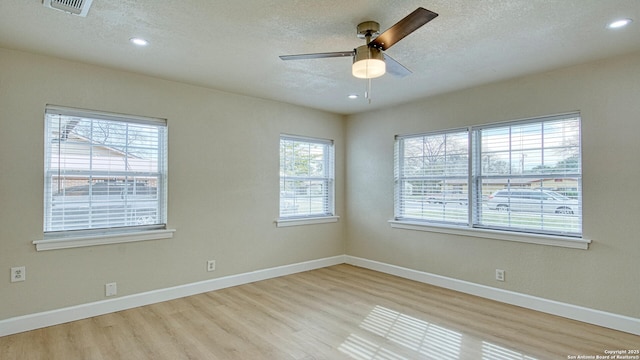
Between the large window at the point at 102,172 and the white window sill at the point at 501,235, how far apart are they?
3.16 m

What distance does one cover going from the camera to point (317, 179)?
17.9ft

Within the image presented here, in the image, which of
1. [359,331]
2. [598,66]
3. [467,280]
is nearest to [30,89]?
[359,331]

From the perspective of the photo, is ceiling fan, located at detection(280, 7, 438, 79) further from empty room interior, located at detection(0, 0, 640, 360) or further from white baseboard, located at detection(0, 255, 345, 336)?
white baseboard, located at detection(0, 255, 345, 336)

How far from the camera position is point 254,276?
15.2ft

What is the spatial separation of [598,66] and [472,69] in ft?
3.64

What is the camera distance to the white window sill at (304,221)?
495cm

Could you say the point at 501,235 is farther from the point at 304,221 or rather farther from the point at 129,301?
the point at 129,301

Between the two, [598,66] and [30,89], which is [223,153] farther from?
[598,66]

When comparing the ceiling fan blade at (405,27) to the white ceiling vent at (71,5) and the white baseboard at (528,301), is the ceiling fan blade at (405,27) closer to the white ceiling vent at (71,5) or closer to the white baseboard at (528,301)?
the white ceiling vent at (71,5)

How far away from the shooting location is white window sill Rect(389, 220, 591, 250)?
3379 mm

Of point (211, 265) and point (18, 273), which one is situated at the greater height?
point (18, 273)

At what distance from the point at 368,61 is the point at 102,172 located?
291 cm

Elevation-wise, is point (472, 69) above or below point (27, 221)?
above

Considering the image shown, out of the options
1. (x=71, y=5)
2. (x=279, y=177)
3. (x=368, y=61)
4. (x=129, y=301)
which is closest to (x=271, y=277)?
(x=279, y=177)
